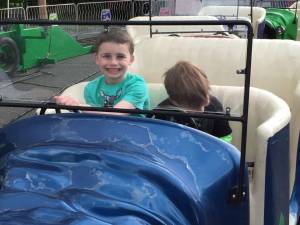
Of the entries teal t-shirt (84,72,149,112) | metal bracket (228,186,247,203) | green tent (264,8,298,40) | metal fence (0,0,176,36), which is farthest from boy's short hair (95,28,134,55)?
green tent (264,8,298,40)

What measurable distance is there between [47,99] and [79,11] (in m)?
9.93

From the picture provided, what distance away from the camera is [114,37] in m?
2.20

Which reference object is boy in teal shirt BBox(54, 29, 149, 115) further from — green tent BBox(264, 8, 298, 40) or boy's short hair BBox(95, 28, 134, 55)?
green tent BBox(264, 8, 298, 40)

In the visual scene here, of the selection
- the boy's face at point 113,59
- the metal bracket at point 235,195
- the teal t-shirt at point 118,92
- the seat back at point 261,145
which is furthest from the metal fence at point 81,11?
the metal bracket at point 235,195

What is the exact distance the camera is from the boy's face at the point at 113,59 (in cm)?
223

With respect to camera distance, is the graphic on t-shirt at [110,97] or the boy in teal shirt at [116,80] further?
the graphic on t-shirt at [110,97]

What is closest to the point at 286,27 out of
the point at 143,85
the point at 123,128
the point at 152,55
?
the point at 152,55

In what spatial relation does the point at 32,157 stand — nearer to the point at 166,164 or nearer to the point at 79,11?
the point at 166,164

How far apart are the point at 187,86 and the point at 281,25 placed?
6.53 m

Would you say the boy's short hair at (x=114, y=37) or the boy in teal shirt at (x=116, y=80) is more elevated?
the boy's short hair at (x=114, y=37)

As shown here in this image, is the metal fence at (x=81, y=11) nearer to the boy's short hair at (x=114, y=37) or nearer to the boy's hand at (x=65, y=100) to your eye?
the boy's short hair at (x=114, y=37)

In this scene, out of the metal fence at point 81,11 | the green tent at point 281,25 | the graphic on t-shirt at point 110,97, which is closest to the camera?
the graphic on t-shirt at point 110,97

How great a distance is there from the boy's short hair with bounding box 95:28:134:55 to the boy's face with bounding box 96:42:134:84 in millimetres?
16

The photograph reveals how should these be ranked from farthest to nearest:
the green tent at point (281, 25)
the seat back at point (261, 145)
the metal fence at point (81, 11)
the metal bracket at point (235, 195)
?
the metal fence at point (81, 11) < the green tent at point (281, 25) < the seat back at point (261, 145) < the metal bracket at point (235, 195)
